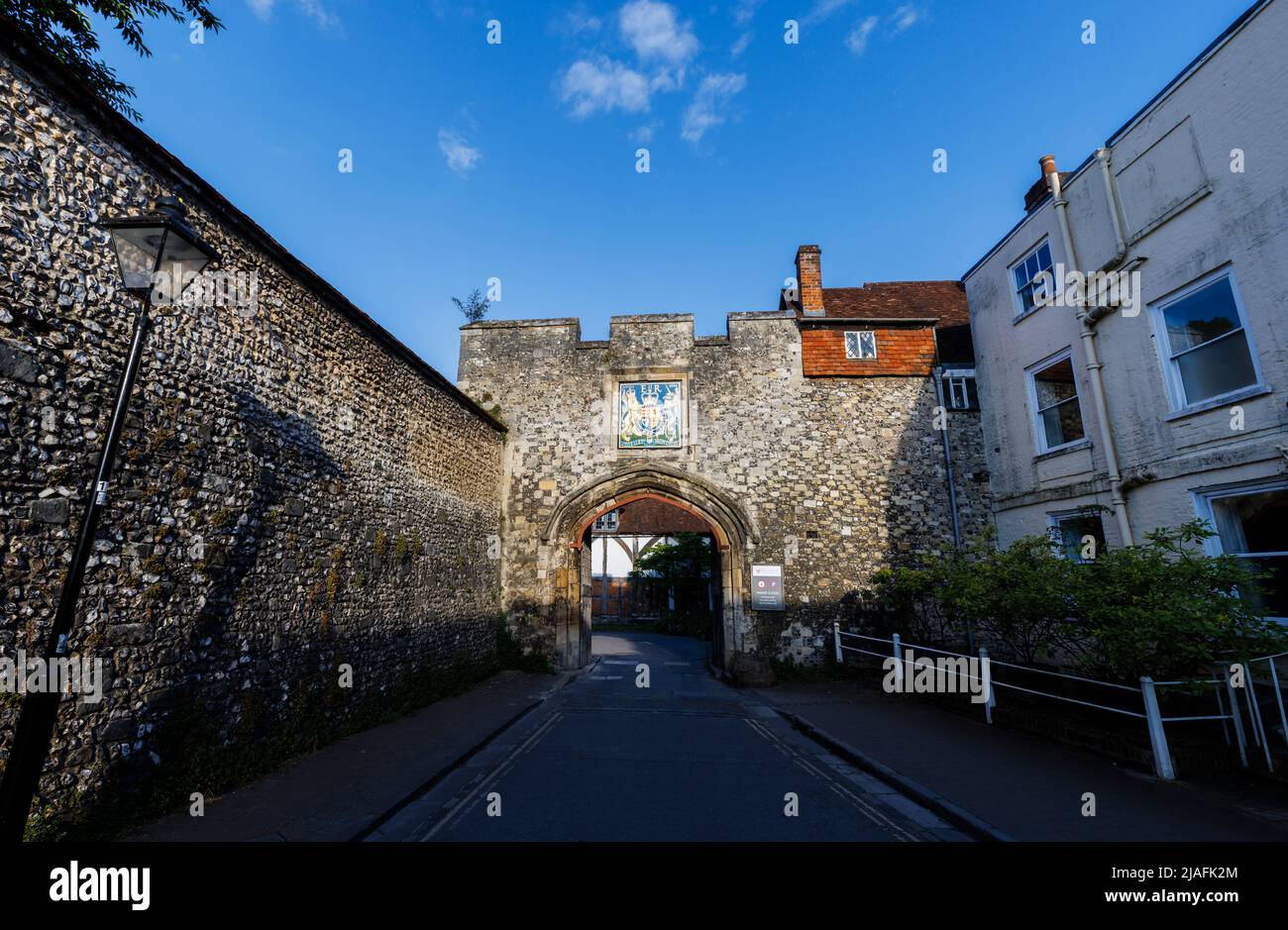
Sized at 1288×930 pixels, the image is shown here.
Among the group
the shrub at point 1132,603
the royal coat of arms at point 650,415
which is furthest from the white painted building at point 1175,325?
the royal coat of arms at point 650,415

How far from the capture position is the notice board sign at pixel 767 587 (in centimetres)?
1171

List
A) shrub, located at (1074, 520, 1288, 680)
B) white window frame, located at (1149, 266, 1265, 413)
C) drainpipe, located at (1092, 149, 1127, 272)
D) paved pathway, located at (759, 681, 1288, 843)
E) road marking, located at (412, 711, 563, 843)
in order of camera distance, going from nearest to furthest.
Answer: paved pathway, located at (759, 681, 1288, 843) → road marking, located at (412, 711, 563, 843) → shrub, located at (1074, 520, 1288, 680) → white window frame, located at (1149, 266, 1265, 413) → drainpipe, located at (1092, 149, 1127, 272)

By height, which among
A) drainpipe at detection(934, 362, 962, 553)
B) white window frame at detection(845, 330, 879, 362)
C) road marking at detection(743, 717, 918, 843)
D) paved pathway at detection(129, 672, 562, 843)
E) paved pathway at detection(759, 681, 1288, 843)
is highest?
white window frame at detection(845, 330, 879, 362)

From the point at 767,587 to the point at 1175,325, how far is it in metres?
7.95

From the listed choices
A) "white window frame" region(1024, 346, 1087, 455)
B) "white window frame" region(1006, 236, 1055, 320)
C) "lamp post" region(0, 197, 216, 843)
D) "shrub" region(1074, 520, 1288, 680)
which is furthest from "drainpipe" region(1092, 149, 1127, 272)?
"lamp post" region(0, 197, 216, 843)

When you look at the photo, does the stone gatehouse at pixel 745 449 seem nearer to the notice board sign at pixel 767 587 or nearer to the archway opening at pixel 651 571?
the notice board sign at pixel 767 587

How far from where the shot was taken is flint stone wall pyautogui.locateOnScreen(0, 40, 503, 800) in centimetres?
374

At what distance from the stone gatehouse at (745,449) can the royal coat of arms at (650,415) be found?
0.11 ft

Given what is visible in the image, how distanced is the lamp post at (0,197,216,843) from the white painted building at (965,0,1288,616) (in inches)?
440

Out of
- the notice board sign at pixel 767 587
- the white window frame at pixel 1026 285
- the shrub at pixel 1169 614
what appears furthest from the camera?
the notice board sign at pixel 767 587

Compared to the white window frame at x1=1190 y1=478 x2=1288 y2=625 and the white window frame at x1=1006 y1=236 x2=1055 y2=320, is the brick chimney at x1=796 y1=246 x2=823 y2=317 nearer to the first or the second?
the white window frame at x1=1006 y1=236 x2=1055 y2=320
